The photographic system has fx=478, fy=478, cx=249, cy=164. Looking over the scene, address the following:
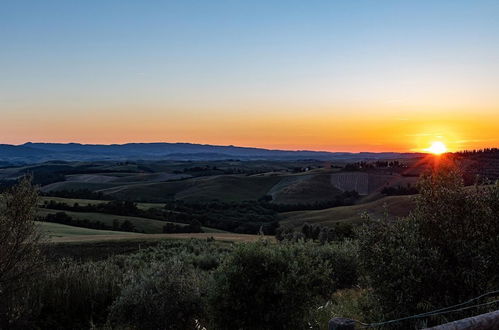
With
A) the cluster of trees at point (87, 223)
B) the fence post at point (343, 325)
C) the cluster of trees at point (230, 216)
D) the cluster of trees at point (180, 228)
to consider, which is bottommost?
the cluster of trees at point (230, 216)

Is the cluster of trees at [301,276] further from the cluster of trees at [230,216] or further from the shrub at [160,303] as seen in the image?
the cluster of trees at [230,216]

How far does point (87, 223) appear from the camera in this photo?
6375 cm

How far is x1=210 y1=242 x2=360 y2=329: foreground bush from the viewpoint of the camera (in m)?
8.05

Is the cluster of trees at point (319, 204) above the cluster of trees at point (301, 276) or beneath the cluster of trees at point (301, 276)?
beneath

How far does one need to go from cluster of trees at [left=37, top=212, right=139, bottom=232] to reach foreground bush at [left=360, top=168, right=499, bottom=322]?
5718cm

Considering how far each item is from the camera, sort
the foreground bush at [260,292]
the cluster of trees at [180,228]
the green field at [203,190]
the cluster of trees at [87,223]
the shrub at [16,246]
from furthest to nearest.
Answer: the green field at [203,190] < the cluster of trees at [180,228] < the cluster of trees at [87,223] < the shrub at [16,246] < the foreground bush at [260,292]

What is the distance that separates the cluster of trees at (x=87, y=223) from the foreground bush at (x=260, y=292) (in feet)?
184

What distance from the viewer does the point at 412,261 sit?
761 cm

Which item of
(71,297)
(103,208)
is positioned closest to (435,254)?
(71,297)

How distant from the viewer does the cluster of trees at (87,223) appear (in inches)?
2446

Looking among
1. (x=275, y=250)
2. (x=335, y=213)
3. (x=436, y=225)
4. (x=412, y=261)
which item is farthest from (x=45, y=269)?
(x=335, y=213)

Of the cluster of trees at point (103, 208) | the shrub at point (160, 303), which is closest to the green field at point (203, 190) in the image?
the cluster of trees at point (103, 208)

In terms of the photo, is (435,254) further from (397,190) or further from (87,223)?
(397,190)

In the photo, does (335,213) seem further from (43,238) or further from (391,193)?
(43,238)
